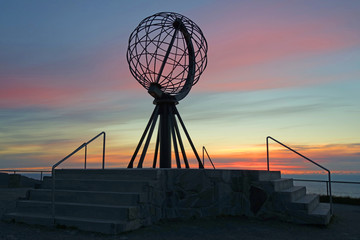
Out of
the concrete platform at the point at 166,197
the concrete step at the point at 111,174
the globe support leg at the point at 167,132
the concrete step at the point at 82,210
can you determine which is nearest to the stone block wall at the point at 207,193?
the concrete platform at the point at 166,197

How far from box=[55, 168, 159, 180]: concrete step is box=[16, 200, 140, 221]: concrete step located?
42.4 inches

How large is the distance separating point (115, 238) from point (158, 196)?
5.88 feet

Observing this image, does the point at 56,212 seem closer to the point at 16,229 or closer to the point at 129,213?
the point at 16,229

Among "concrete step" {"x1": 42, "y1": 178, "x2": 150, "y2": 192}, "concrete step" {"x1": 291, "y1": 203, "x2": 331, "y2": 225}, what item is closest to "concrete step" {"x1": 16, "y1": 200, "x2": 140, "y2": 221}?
"concrete step" {"x1": 42, "y1": 178, "x2": 150, "y2": 192}

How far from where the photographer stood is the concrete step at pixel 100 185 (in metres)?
7.33

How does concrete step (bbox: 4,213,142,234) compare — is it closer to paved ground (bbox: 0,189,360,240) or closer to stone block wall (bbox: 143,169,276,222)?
paved ground (bbox: 0,189,360,240)

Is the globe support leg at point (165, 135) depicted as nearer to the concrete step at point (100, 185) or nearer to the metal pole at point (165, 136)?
the metal pole at point (165, 136)

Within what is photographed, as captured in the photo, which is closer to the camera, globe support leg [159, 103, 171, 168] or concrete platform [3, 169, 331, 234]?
concrete platform [3, 169, 331, 234]

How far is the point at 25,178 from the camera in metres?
18.3

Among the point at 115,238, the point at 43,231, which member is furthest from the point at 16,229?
the point at 115,238

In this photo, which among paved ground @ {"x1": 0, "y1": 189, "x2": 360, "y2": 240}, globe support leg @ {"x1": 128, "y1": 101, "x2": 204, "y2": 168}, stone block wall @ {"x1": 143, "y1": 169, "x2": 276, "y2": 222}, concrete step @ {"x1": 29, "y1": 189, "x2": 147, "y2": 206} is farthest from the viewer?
globe support leg @ {"x1": 128, "y1": 101, "x2": 204, "y2": 168}

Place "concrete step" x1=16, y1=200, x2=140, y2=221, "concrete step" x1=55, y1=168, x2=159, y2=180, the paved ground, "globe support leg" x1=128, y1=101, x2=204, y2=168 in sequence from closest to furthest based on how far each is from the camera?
the paved ground < "concrete step" x1=16, y1=200, x2=140, y2=221 < "concrete step" x1=55, y1=168, x2=159, y2=180 < "globe support leg" x1=128, y1=101, x2=204, y2=168

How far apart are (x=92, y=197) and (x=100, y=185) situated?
44 centimetres

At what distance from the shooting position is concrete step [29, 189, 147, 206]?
6940 millimetres
